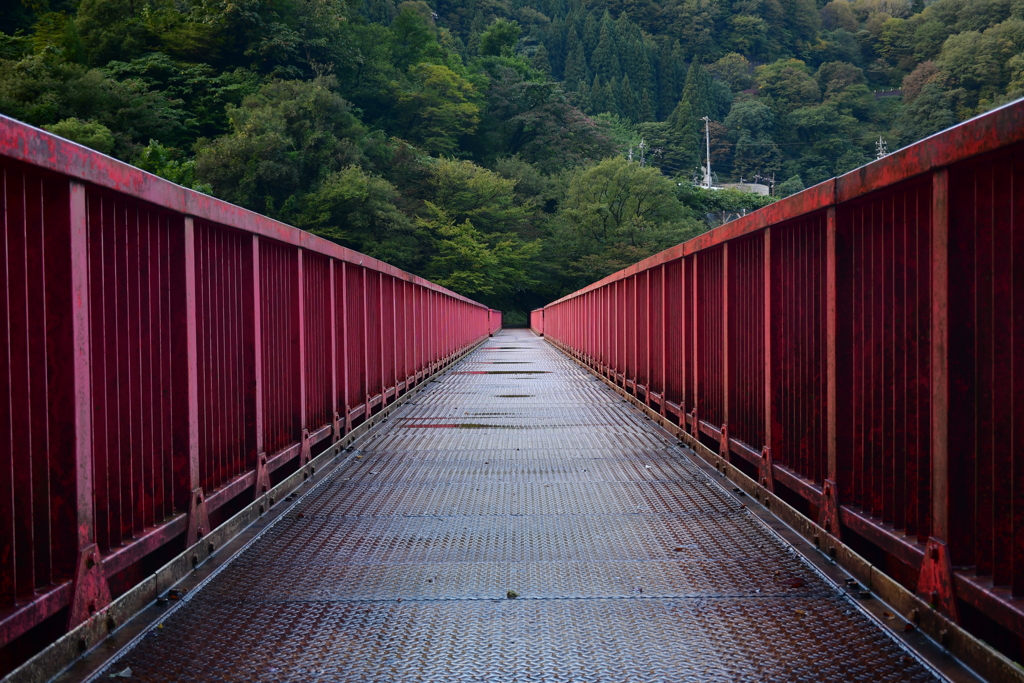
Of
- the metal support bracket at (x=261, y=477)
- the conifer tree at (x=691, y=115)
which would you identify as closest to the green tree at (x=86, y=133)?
the metal support bracket at (x=261, y=477)

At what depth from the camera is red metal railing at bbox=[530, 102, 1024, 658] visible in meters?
2.38

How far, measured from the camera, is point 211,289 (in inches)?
163

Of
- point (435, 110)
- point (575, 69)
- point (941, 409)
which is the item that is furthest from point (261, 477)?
point (575, 69)

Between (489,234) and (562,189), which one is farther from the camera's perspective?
(562,189)

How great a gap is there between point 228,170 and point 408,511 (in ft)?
159

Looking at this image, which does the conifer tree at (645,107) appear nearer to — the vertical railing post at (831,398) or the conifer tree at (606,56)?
the conifer tree at (606,56)

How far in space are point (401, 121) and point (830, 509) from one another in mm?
75306

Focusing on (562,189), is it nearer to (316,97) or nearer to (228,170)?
(316,97)

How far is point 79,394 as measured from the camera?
2.67 metres

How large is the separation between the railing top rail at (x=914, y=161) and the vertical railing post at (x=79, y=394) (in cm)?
277

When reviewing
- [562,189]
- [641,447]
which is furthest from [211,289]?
[562,189]

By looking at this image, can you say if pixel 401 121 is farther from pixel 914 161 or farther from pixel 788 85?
pixel 788 85

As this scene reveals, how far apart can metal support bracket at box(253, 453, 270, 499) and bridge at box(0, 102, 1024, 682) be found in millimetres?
23

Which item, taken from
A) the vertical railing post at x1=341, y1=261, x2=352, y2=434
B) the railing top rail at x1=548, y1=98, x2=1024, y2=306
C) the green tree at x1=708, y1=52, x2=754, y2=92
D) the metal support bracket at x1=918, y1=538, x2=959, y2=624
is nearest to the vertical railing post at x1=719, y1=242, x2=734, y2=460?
the railing top rail at x1=548, y1=98, x2=1024, y2=306
